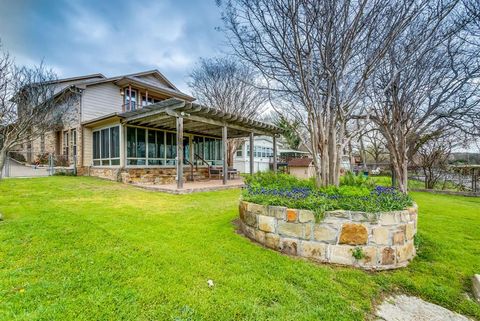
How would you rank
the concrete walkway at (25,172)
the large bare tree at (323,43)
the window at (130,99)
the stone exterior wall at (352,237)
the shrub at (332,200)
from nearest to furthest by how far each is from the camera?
1. the stone exterior wall at (352,237)
2. the shrub at (332,200)
3. the large bare tree at (323,43)
4. the concrete walkway at (25,172)
5. the window at (130,99)

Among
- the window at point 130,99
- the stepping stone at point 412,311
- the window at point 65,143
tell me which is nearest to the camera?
the stepping stone at point 412,311

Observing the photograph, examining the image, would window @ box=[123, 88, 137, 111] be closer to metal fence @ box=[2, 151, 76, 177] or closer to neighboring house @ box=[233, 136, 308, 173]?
metal fence @ box=[2, 151, 76, 177]

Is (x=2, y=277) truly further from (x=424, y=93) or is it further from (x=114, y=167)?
(x=114, y=167)

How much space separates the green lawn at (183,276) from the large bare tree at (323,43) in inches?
74.6

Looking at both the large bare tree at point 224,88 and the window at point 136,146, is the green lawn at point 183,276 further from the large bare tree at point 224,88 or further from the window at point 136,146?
the large bare tree at point 224,88

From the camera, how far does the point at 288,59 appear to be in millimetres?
4109

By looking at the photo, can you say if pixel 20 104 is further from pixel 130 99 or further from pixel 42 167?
pixel 42 167

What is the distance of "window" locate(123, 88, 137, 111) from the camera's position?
45.5 feet

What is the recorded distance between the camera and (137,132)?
11102mm

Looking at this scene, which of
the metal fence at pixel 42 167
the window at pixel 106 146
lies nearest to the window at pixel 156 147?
the window at pixel 106 146

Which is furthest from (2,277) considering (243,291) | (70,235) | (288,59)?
(288,59)

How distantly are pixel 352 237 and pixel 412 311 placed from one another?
0.86 m

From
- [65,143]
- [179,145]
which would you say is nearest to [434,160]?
[179,145]

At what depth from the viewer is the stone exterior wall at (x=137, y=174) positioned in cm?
1030
